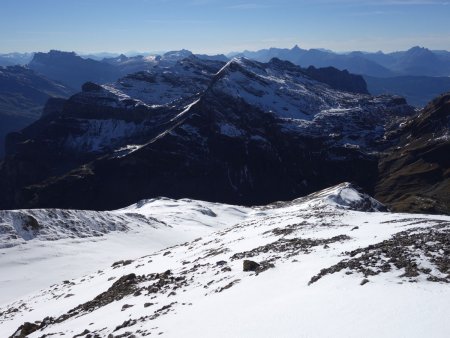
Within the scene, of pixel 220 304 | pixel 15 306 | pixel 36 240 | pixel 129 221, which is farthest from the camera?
pixel 129 221

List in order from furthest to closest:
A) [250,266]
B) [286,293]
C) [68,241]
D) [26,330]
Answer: [68,241]
[26,330]
[250,266]
[286,293]

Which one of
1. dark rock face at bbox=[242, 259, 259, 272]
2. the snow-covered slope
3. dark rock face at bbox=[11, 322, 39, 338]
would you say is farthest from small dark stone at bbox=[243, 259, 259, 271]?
the snow-covered slope

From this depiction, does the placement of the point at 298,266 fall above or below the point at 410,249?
below

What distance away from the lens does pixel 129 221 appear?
79.5m

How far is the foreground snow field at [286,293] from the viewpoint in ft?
48.6

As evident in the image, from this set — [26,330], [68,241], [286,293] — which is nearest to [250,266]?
[286,293]

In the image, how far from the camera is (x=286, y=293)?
64.1 feet

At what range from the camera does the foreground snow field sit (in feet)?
48.6

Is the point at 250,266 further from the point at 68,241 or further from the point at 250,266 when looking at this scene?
the point at 68,241

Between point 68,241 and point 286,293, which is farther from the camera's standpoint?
point 68,241

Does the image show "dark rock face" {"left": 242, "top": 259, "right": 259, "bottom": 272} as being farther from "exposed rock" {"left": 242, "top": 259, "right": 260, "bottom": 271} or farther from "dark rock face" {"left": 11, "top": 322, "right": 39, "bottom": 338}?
"dark rock face" {"left": 11, "top": 322, "right": 39, "bottom": 338}

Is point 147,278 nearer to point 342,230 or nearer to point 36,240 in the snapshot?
point 342,230

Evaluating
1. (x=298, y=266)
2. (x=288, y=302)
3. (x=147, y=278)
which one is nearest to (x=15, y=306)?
(x=147, y=278)

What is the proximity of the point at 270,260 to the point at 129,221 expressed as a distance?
186ft
